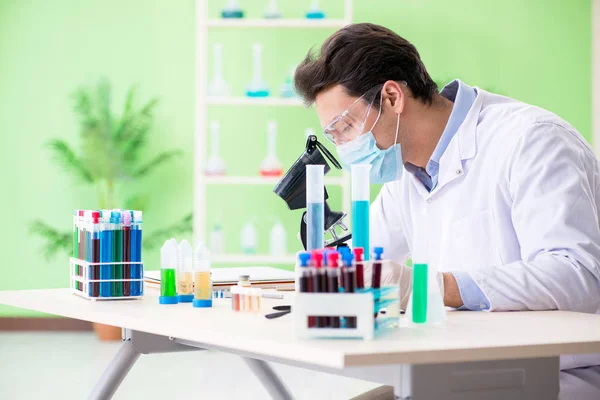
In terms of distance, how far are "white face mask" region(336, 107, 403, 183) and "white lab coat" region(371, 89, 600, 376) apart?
3.3 inches

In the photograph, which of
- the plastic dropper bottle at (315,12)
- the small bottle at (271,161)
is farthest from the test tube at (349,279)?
the plastic dropper bottle at (315,12)

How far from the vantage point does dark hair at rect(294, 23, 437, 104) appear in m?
1.93

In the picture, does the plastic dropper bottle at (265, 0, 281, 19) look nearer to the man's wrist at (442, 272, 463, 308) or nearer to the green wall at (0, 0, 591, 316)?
the green wall at (0, 0, 591, 316)

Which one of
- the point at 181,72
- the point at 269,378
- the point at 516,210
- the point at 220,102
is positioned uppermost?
the point at 181,72

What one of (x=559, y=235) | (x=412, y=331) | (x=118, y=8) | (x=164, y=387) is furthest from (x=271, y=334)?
(x=118, y=8)

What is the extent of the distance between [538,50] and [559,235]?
3722 mm

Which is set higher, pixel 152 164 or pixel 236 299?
pixel 152 164

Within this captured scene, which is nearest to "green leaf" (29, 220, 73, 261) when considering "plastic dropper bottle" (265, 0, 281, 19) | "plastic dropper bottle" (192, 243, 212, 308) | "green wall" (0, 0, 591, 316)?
"green wall" (0, 0, 591, 316)

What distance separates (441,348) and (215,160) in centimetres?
371

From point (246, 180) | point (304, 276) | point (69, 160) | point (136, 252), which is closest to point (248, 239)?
point (246, 180)

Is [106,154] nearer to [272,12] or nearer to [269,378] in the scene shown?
[272,12]

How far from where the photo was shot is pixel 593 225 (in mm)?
1602

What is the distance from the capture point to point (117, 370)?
6.22 ft

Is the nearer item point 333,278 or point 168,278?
point 333,278
